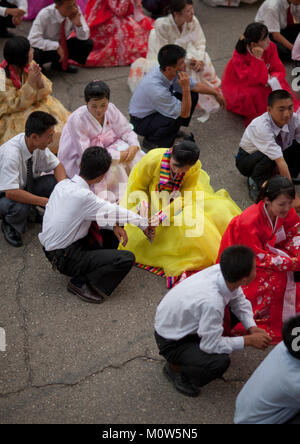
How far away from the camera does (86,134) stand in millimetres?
3818

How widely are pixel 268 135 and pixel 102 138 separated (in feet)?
3.83

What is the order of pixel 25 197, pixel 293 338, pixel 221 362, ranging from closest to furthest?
pixel 293 338
pixel 221 362
pixel 25 197

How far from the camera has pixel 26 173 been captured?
3.54 meters

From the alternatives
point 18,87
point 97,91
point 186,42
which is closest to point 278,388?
point 97,91

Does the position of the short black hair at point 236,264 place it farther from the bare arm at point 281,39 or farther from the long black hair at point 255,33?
the bare arm at point 281,39

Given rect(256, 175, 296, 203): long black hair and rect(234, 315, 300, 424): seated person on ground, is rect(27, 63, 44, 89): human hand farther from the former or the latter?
rect(234, 315, 300, 424): seated person on ground

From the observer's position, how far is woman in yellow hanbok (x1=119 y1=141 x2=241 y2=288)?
3.30 m

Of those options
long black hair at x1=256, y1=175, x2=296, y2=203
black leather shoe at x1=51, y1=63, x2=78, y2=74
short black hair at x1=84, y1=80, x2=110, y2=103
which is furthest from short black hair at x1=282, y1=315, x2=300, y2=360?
black leather shoe at x1=51, y1=63, x2=78, y2=74

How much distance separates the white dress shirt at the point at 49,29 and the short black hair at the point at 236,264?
135 inches

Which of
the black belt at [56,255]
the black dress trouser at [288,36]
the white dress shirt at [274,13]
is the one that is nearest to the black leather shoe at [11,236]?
the black belt at [56,255]

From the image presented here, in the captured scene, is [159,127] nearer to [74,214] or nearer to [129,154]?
[129,154]

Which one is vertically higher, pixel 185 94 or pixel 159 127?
pixel 185 94
